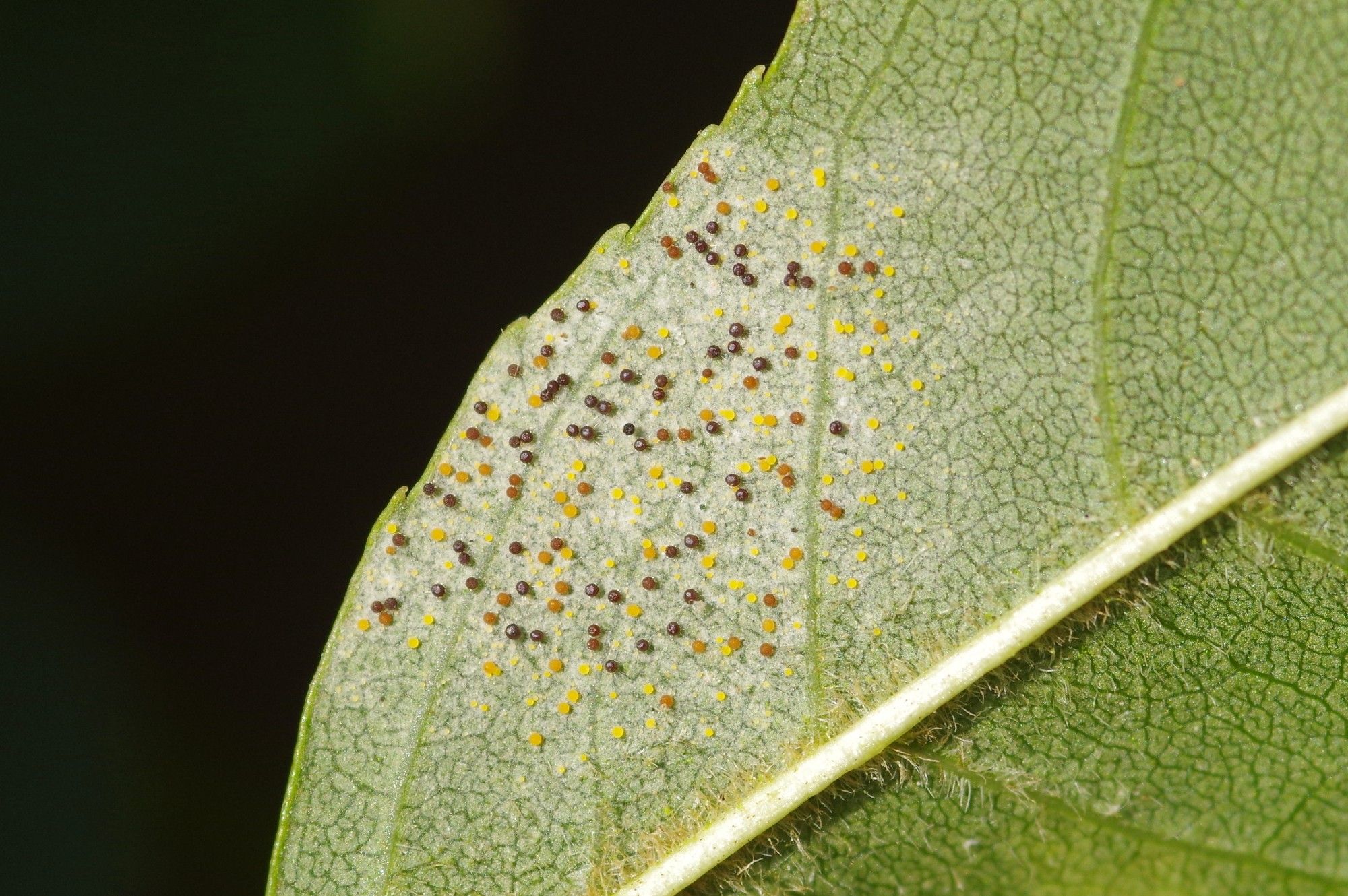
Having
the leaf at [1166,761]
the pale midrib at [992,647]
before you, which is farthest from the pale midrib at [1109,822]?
the pale midrib at [992,647]

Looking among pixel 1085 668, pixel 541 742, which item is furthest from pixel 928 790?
pixel 541 742

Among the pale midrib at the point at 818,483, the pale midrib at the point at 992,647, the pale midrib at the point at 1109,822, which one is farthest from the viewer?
the pale midrib at the point at 818,483

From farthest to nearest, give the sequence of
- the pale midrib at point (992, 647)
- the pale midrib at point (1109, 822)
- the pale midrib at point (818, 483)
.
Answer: the pale midrib at point (818, 483)
the pale midrib at point (1109, 822)
the pale midrib at point (992, 647)

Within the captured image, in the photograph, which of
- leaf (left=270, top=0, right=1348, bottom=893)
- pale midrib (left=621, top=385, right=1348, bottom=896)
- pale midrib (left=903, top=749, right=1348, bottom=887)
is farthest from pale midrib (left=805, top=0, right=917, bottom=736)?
pale midrib (left=903, top=749, right=1348, bottom=887)

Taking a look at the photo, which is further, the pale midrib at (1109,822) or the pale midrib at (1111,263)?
the pale midrib at (1109,822)

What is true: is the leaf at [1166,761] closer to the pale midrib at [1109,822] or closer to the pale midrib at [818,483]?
the pale midrib at [1109,822]

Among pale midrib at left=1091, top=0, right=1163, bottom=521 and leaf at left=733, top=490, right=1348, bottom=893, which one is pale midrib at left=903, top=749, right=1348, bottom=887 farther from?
pale midrib at left=1091, top=0, right=1163, bottom=521

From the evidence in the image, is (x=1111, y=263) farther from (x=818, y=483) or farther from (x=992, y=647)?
(x=992, y=647)

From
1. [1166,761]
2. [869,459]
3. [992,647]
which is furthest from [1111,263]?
[1166,761]
